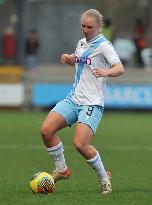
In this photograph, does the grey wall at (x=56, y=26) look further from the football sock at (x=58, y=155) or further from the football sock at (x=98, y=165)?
the football sock at (x=98, y=165)

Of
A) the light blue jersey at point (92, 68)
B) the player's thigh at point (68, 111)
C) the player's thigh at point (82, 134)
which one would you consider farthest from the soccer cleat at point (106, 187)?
the light blue jersey at point (92, 68)

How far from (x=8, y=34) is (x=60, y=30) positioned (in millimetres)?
4149

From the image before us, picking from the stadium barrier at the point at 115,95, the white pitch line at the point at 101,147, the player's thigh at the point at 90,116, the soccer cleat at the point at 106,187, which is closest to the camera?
the player's thigh at the point at 90,116

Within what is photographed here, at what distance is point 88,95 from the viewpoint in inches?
432

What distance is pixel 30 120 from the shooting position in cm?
2441

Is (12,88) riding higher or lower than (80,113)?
lower

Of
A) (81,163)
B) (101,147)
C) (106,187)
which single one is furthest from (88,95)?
(101,147)

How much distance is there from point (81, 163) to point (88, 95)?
13.3ft

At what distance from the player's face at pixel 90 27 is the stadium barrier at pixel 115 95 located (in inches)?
646

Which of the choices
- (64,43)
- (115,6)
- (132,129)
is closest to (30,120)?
(132,129)

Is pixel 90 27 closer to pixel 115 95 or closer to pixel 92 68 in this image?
pixel 92 68

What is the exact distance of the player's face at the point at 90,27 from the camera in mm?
10727

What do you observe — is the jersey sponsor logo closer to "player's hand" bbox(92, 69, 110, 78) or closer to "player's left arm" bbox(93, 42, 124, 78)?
"player's left arm" bbox(93, 42, 124, 78)

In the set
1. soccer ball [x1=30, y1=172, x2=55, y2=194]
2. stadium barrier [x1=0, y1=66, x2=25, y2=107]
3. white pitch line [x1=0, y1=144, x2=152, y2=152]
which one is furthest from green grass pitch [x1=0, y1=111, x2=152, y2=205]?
stadium barrier [x1=0, y1=66, x2=25, y2=107]
